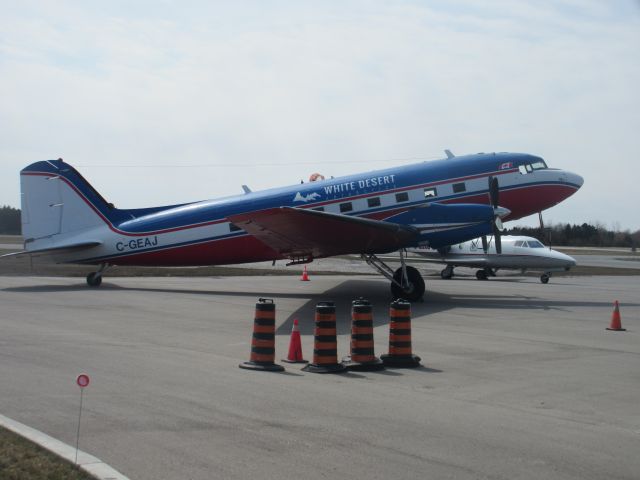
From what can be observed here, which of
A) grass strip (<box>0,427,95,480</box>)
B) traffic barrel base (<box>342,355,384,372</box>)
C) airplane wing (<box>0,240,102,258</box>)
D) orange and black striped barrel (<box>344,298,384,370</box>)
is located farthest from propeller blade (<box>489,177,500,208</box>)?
grass strip (<box>0,427,95,480</box>)

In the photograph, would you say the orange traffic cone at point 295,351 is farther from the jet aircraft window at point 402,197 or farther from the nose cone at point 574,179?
the nose cone at point 574,179

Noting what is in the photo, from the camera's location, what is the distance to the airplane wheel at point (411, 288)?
21.1 m

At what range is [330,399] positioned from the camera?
28.2ft

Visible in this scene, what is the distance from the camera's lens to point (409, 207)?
2183cm

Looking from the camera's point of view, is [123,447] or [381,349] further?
[381,349]

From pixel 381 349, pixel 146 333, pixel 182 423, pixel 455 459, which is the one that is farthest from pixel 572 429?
pixel 146 333

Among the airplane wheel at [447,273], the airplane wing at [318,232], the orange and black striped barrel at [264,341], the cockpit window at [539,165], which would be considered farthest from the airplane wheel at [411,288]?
the airplane wheel at [447,273]

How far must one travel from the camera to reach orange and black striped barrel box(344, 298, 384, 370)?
10.6m

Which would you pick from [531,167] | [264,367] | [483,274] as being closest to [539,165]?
[531,167]

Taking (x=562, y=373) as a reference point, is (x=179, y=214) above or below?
above

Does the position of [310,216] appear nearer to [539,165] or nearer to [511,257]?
[539,165]

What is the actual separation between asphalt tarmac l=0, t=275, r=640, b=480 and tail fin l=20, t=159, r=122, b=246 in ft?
28.4

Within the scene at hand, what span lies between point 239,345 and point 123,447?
261 inches

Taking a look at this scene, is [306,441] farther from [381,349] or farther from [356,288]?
[356,288]
